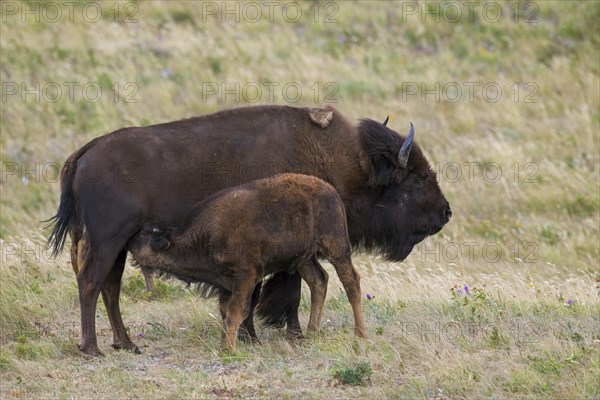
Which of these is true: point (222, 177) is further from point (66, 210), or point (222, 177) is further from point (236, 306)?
point (66, 210)

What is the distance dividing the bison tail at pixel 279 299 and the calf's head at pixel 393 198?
760 millimetres

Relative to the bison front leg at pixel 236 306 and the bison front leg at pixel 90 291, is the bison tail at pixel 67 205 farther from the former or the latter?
the bison front leg at pixel 236 306

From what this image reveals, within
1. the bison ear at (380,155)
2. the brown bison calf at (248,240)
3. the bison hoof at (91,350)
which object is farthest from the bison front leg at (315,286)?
the bison hoof at (91,350)

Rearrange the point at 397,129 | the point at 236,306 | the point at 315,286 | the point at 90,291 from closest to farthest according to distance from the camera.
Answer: the point at 236,306 < the point at 90,291 < the point at 315,286 < the point at 397,129

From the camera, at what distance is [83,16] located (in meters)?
22.0

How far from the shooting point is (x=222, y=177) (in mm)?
8984

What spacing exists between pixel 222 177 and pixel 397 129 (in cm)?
1067

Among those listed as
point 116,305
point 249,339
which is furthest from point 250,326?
point 116,305

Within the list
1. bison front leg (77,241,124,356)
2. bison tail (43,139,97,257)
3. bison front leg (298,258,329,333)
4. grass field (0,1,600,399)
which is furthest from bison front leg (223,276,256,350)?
bison tail (43,139,97,257)

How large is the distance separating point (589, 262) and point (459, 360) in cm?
757

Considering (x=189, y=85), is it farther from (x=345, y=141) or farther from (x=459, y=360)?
(x=459, y=360)

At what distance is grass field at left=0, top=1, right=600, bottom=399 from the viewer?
758 centimetres

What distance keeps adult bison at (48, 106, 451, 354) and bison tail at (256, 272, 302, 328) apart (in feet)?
0.05

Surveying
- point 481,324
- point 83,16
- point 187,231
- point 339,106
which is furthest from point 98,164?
point 83,16
